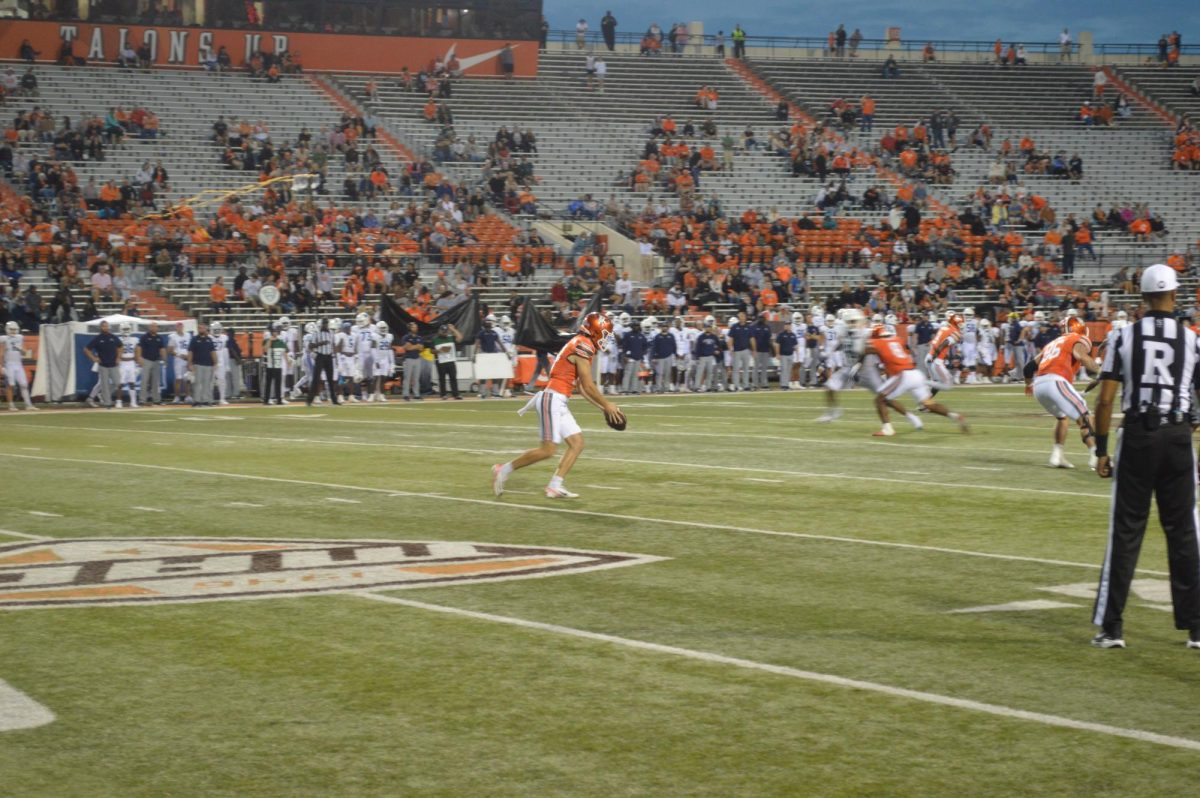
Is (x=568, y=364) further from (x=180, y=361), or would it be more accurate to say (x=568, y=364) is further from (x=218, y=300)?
(x=218, y=300)

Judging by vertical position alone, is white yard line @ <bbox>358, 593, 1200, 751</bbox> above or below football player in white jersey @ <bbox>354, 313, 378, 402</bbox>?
below

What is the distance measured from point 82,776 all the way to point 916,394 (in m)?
16.2

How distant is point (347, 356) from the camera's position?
31047 mm

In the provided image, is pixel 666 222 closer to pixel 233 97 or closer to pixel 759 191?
pixel 759 191

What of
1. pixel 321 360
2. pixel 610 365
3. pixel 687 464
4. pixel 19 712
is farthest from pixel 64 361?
pixel 19 712

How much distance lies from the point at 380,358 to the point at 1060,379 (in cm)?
1824

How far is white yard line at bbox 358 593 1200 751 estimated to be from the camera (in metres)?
5.73

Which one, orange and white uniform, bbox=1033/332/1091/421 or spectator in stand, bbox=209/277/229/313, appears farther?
spectator in stand, bbox=209/277/229/313

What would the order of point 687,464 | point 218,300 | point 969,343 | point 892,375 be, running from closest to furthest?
point 687,464
point 892,375
point 218,300
point 969,343

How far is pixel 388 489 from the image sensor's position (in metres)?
14.1

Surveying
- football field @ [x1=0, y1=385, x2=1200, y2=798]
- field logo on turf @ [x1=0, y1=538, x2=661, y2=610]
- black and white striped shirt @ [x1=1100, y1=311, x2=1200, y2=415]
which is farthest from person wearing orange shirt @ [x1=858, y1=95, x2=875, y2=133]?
black and white striped shirt @ [x1=1100, y1=311, x2=1200, y2=415]

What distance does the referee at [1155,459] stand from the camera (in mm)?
7012

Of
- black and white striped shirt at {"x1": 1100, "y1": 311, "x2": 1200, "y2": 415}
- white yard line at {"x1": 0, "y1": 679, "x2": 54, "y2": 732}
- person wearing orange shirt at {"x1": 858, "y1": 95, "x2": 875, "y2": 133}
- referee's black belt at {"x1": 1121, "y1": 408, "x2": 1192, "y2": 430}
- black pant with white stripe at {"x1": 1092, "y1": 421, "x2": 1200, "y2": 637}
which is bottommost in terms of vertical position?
white yard line at {"x1": 0, "y1": 679, "x2": 54, "y2": 732}

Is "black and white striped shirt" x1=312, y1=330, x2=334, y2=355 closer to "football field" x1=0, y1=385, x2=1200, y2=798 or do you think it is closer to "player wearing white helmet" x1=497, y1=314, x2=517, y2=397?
"player wearing white helmet" x1=497, y1=314, x2=517, y2=397
